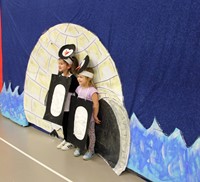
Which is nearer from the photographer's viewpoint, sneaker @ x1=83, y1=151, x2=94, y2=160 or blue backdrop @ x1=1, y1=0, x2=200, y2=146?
blue backdrop @ x1=1, y1=0, x2=200, y2=146

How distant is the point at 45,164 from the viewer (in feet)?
9.37

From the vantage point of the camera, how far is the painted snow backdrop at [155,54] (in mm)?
2141

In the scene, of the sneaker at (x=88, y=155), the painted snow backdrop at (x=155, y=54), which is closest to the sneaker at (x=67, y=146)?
the sneaker at (x=88, y=155)

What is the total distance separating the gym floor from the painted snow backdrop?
41cm

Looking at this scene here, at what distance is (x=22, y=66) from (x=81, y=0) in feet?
4.47

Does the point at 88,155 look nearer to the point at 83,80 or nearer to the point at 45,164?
the point at 45,164

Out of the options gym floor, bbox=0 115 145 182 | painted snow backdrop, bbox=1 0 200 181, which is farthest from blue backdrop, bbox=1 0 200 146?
gym floor, bbox=0 115 145 182

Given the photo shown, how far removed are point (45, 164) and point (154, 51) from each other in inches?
56.8

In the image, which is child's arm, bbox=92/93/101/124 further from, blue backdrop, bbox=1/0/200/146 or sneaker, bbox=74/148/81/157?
sneaker, bbox=74/148/81/157

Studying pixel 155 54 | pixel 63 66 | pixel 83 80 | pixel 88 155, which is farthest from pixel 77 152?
pixel 155 54

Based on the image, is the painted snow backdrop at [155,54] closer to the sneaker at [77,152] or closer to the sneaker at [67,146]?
the sneaker at [77,152]

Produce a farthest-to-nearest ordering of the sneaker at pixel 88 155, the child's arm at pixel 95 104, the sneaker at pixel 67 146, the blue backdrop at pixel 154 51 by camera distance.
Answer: the sneaker at pixel 67 146
the sneaker at pixel 88 155
the child's arm at pixel 95 104
the blue backdrop at pixel 154 51

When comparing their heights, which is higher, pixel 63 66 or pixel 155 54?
pixel 155 54

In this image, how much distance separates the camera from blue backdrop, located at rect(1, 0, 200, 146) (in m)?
2.14
